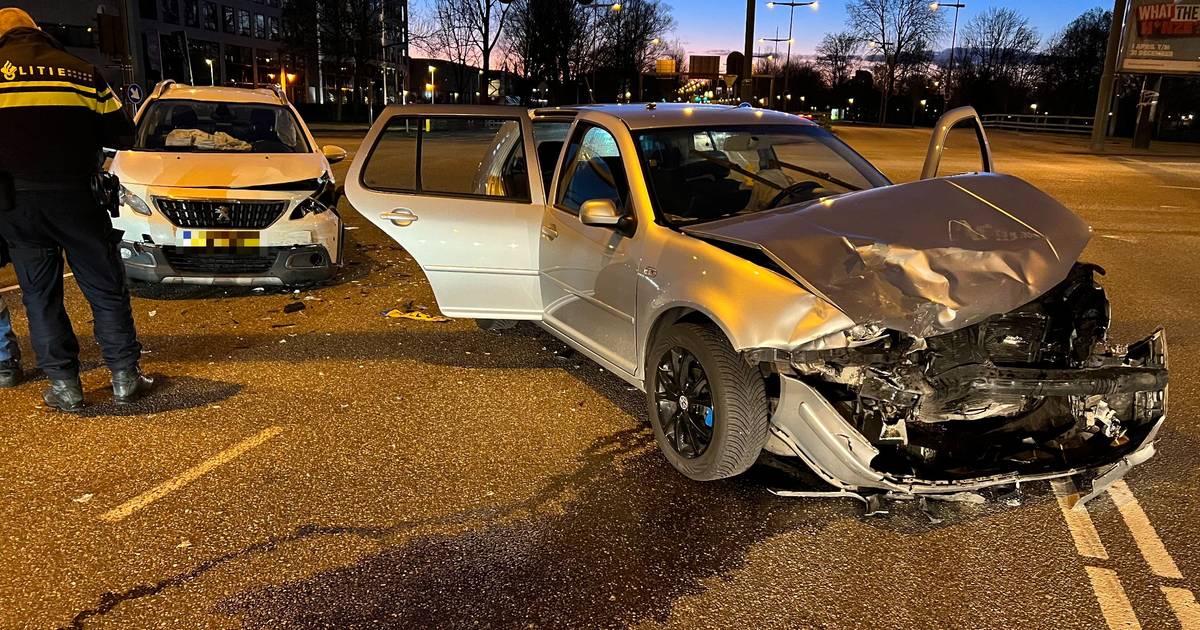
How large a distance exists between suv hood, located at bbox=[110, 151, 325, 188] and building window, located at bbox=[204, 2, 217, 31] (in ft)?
237

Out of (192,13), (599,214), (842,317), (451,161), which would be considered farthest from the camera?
(192,13)

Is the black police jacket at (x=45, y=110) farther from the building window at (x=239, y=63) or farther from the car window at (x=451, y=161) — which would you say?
the building window at (x=239, y=63)

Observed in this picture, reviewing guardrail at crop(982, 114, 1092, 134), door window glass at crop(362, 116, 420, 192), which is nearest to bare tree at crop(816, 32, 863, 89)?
guardrail at crop(982, 114, 1092, 134)

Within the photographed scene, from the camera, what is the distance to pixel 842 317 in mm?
3150

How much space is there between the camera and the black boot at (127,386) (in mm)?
4684

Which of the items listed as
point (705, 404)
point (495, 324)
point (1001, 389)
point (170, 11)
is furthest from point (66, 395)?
point (170, 11)

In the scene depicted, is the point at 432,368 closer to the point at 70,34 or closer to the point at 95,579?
the point at 95,579

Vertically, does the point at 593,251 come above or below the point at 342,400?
above

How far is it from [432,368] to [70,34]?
212 feet

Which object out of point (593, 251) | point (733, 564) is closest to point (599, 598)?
point (733, 564)

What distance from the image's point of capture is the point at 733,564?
3.22 metres

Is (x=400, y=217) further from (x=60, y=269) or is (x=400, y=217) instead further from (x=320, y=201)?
(x=320, y=201)

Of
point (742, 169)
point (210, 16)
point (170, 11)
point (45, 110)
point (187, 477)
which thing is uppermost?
point (210, 16)

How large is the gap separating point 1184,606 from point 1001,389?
3.14ft
